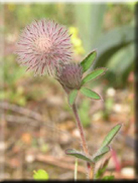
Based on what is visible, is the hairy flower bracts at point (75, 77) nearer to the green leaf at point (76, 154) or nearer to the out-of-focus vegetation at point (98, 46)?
the green leaf at point (76, 154)

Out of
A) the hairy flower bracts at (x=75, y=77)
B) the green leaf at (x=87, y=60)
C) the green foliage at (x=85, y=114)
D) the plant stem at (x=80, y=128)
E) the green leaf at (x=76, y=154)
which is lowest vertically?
the green leaf at (x=76, y=154)

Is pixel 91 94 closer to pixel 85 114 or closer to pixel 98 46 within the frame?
pixel 85 114

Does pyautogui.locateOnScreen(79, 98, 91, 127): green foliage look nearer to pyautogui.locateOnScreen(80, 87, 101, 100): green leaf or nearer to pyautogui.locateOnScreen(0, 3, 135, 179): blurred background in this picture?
pyautogui.locateOnScreen(0, 3, 135, 179): blurred background

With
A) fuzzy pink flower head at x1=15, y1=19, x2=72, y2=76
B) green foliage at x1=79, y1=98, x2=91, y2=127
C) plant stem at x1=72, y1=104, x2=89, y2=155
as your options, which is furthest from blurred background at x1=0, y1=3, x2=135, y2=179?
fuzzy pink flower head at x1=15, y1=19, x2=72, y2=76

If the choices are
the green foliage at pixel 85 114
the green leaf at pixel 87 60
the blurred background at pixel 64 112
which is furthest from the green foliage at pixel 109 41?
the green leaf at pixel 87 60

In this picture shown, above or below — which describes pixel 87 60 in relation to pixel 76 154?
above

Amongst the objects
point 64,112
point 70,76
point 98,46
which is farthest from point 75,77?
point 98,46
